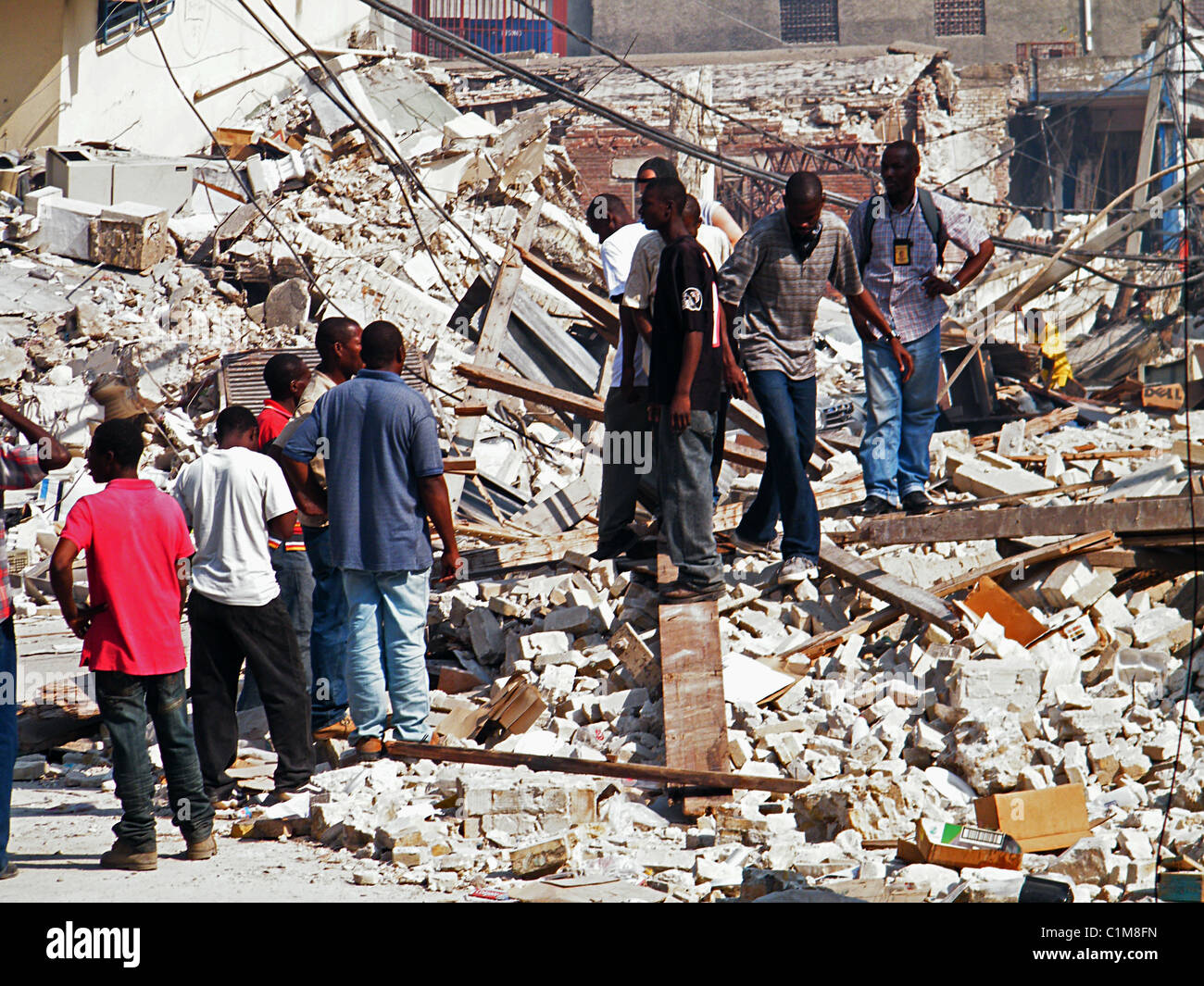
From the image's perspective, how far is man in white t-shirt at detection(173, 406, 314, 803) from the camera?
448cm

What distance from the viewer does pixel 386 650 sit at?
16.0 feet

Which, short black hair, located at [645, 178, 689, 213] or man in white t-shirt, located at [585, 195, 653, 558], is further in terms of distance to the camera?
man in white t-shirt, located at [585, 195, 653, 558]

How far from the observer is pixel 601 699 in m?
5.14

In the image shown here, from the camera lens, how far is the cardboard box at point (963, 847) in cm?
369

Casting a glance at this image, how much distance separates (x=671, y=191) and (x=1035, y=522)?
2258mm

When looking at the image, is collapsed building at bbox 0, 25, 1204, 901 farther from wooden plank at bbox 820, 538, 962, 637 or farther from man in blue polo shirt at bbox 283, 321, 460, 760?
man in blue polo shirt at bbox 283, 321, 460, 760

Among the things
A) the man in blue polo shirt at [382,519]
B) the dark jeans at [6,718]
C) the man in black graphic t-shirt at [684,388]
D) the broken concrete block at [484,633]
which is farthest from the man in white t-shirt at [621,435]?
the dark jeans at [6,718]

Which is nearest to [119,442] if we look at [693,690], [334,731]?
[334,731]

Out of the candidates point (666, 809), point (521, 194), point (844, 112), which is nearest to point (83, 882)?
point (666, 809)

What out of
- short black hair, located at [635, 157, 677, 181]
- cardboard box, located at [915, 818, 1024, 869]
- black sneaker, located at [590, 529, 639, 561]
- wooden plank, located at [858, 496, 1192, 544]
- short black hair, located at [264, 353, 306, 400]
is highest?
short black hair, located at [635, 157, 677, 181]

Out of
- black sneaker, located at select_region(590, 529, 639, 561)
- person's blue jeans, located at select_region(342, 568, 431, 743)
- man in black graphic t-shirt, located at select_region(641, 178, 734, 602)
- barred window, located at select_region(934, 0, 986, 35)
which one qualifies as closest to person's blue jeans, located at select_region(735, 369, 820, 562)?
man in black graphic t-shirt, located at select_region(641, 178, 734, 602)

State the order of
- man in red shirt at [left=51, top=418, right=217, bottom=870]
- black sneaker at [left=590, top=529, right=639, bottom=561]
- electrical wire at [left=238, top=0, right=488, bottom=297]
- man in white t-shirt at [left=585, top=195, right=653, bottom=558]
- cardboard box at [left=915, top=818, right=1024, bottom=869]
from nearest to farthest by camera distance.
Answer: cardboard box at [left=915, top=818, right=1024, bottom=869], man in red shirt at [left=51, top=418, right=217, bottom=870], man in white t-shirt at [left=585, top=195, right=653, bottom=558], black sneaker at [left=590, top=529, right=639, bottom=561], electrical wire at [left=238, top=0, right=488, bottom=297]

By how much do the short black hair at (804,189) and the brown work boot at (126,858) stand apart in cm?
359

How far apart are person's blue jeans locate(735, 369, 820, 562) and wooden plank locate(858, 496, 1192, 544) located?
0.52 m
